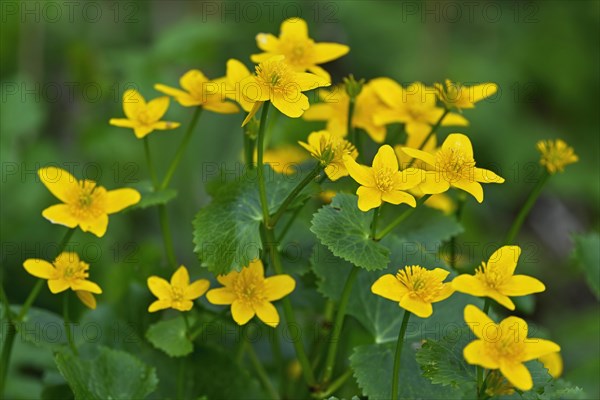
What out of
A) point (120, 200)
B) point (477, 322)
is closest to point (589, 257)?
point (477, 322)

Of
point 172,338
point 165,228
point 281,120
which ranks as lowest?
point 281,120

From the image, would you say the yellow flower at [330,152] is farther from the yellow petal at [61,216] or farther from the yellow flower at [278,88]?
the yellow petal at [61,216]

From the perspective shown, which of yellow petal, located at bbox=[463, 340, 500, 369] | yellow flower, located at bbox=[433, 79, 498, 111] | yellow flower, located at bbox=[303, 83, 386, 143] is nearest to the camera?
yellow petal, located at bbox=[463, 340, 500, 369]

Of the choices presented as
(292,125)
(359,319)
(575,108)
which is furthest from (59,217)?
(575,108)

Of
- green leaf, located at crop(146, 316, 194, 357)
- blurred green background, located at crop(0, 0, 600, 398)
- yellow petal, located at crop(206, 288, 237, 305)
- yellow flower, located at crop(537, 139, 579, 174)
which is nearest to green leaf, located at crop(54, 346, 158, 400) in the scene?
green leaf, located at crop(146, 316, 194, 357)

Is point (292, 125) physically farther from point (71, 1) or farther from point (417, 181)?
point (71, 1)

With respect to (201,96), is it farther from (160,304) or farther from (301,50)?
A: (160,304)

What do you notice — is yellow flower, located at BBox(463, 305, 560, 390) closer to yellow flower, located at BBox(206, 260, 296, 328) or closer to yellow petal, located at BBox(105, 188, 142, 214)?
yellow flower, located at BBox(206, 260, 296, 328)

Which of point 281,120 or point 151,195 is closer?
point 151,195
